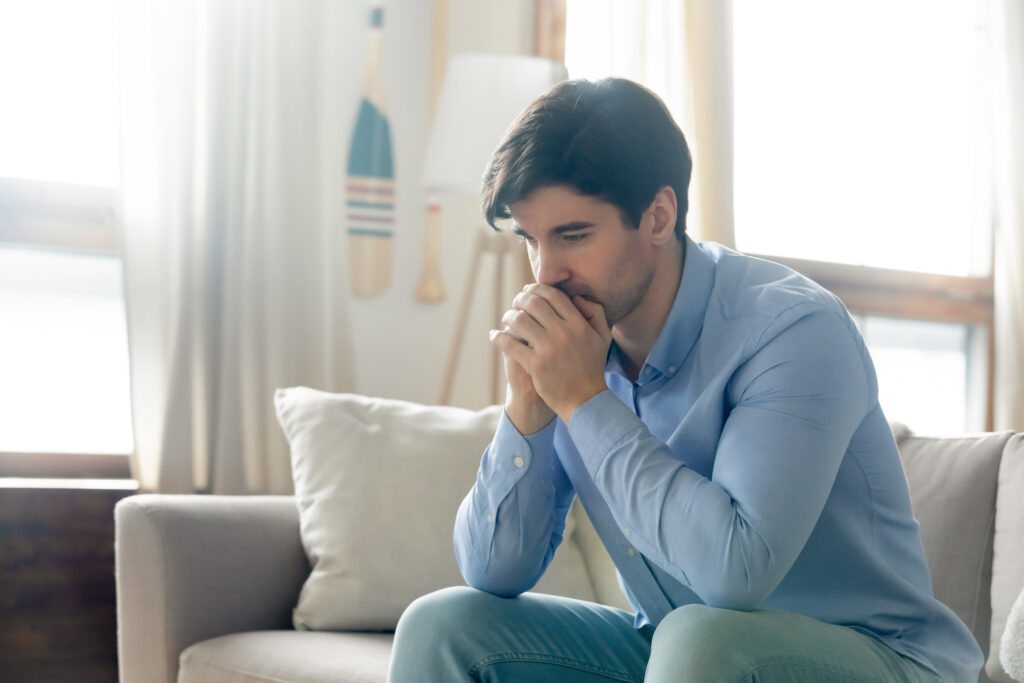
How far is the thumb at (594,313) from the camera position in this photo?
1.27 metres

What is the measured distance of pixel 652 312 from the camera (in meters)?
1.33

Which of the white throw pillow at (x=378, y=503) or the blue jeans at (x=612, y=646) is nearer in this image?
the blue jeans at (x=612, y=646)

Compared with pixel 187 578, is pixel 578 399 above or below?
above

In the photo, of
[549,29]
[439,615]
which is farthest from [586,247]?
[549,29]

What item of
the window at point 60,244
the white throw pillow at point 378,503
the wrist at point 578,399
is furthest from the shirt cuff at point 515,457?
the window at point 60,244

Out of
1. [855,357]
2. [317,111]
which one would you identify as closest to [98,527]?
[317,111]

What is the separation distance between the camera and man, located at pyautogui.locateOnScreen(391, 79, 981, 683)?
1.02 m

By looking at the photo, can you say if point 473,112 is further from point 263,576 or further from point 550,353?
point 550,353

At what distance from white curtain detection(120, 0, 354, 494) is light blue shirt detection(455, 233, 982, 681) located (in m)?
1.27

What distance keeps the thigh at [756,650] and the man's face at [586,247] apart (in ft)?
1.40

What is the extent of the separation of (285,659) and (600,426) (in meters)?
0.74

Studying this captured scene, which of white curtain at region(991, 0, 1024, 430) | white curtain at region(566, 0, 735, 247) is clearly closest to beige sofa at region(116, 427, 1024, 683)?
white curtain at region(566, 0, 735, 247)

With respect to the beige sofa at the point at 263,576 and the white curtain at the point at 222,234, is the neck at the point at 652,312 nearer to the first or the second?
the beige sofa at the point at 263,576

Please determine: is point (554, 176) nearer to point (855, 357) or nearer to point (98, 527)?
point (855, 357)
